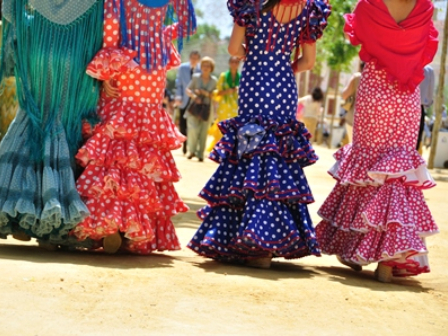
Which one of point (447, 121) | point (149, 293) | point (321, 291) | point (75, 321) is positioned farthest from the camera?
point (447, 121)

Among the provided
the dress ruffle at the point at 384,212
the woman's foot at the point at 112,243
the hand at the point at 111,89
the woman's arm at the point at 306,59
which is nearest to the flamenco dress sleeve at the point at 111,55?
the hand at the point at 111,89

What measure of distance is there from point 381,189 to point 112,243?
6.28 ft

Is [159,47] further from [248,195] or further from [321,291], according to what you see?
[321,291]

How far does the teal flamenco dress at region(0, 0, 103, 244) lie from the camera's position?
18.9ft

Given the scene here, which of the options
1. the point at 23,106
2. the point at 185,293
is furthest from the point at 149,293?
the point at 23,106

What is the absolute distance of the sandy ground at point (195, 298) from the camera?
13.6 feet

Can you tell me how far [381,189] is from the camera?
618 centimetres

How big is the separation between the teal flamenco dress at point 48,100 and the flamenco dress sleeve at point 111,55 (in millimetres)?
65

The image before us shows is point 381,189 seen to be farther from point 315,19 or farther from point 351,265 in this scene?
point 315,19

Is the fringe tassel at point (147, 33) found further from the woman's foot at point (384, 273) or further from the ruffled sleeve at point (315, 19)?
the woman's foot at point (384, 273)

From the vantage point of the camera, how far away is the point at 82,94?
605cm

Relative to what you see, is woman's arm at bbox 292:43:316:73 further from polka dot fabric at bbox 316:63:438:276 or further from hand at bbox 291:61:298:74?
polka dot fabric at bbox 316:63:438:276

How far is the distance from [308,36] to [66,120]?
1.79m

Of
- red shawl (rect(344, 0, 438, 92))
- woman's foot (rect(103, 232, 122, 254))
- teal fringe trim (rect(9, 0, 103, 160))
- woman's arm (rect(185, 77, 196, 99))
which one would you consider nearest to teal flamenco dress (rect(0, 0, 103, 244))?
teal fringe trim (rect(9, 0, 103, 160))
